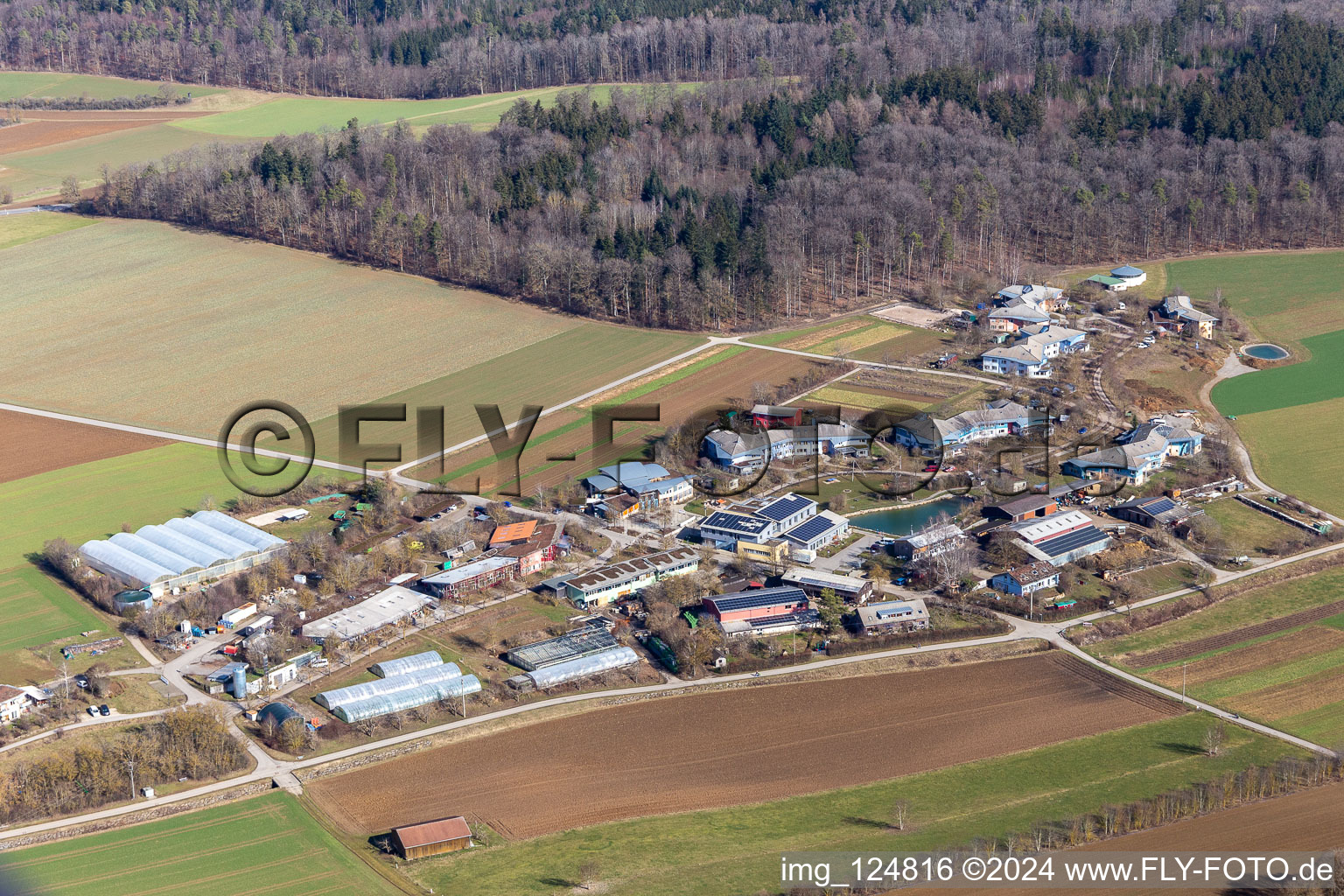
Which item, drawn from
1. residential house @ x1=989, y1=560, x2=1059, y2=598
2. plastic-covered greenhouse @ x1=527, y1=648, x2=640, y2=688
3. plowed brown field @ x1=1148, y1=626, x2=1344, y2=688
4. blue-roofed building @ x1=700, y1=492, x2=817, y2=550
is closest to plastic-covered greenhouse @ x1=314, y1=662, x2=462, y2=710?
plastic-covered greenhouse @ x1=527, y1=648, x2=640, y2=688

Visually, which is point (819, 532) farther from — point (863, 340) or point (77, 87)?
point (77, 87)

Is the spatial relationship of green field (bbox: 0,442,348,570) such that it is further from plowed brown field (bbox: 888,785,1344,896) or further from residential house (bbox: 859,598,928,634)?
plowed brown field (bbox: 888,785,1344,896)

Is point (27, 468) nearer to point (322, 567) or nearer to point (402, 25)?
point (322, 567)

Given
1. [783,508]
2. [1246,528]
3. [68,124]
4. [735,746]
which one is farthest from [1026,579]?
[68,124]

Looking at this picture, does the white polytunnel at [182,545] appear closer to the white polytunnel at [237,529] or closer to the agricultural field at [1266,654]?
the white polytunnel at [237,529]

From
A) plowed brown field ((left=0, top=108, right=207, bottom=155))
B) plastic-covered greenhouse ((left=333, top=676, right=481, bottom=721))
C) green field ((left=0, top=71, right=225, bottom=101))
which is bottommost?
plastic-covered greenhouse ((left=333, top=676, right=481, bottom=721))
